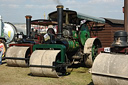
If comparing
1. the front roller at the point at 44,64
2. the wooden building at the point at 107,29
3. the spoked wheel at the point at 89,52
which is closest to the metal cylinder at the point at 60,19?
the front roller at the point at 44,64

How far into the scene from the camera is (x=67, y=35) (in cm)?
700

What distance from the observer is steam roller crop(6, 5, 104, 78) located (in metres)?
5.54

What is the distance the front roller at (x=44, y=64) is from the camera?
541 cm

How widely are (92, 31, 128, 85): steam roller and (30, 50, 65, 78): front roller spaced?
1.67 metres

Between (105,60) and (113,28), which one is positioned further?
(113,28)

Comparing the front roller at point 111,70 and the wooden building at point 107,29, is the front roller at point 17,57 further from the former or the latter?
the wooden building at point 107,29

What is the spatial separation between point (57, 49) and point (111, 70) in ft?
8.61

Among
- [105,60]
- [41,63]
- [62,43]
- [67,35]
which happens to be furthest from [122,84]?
[67,35]

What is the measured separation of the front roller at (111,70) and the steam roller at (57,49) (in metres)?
1.64

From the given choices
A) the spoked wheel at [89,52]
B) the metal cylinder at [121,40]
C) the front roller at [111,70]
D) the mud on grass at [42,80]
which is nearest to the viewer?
the front roller at [111,70]

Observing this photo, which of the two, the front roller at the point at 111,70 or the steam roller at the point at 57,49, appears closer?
the front roller at the point at 111,70

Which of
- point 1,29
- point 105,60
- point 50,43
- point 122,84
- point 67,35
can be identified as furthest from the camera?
point 1,29

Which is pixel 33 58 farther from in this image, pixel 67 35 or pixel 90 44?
pixel 90 44

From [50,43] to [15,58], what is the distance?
177 centimetres
